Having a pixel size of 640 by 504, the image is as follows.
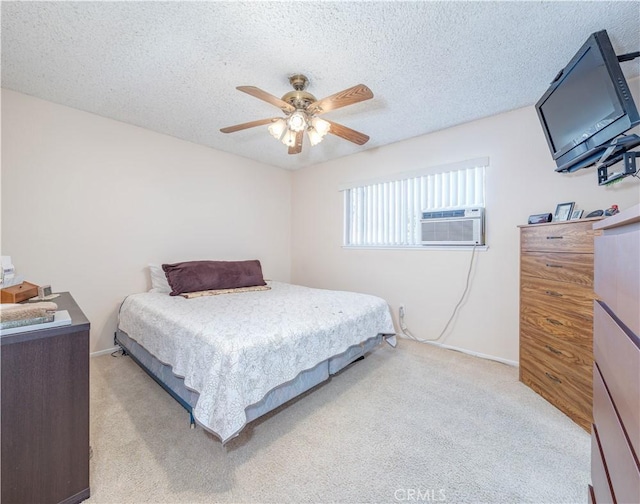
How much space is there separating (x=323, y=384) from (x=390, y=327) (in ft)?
2.72

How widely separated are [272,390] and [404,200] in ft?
8.58

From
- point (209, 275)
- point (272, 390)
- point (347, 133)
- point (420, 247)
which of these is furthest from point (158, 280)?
point (420, 247)

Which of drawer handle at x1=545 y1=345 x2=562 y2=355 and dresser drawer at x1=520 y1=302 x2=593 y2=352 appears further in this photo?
drawer handle at x1=545 y1=345 x2=562 y2=355

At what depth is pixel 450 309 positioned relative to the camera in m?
3.00

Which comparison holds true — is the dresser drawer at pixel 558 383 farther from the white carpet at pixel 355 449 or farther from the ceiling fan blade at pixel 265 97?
the ceiling fan blade at pixel 265 97

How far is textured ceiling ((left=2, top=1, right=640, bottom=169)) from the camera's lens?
153 centimetres

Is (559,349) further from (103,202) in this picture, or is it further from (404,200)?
(103,202)

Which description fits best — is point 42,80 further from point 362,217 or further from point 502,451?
point 502,451

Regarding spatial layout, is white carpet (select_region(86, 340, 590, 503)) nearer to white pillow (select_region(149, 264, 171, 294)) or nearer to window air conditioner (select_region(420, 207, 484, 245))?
white pillow (select_region(149, 264, 171, 294))

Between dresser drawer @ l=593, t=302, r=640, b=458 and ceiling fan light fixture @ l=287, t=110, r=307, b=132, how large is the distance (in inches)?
73.2

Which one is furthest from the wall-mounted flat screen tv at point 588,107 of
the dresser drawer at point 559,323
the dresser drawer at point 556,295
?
the dresser drawer at point 559,323

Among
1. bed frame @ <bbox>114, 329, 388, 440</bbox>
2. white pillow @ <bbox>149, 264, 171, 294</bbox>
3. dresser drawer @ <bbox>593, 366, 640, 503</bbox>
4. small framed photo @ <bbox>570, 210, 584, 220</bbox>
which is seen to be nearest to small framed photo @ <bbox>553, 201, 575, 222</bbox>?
small framed photo @ <bbox>570, 210, 584, 220</bbox>

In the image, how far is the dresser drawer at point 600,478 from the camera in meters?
0.69

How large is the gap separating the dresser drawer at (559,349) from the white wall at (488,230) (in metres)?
0.45
